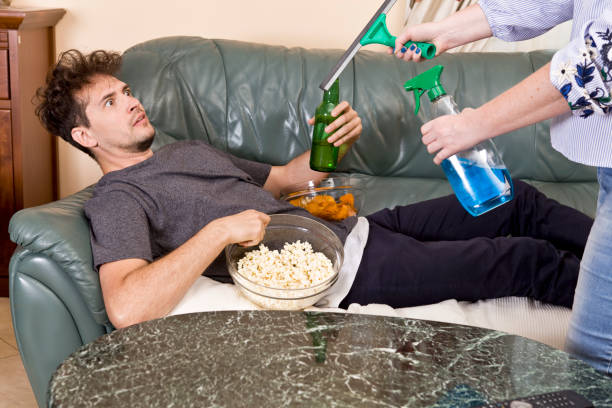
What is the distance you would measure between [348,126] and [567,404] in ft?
3.99

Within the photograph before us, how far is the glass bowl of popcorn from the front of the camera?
1.47m

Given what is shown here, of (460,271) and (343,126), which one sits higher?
(343,126)

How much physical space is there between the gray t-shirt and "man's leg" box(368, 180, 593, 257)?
0.81 ft

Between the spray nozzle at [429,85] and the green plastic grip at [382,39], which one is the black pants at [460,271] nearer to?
the spray nozzle at [429,85]

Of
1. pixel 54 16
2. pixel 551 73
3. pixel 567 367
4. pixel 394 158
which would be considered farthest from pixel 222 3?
pixel 567 367

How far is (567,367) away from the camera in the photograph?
3.56 ft

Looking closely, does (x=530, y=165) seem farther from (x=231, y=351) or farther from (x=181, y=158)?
(x=231, y=351)

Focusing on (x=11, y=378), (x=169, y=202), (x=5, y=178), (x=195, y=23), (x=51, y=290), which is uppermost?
(x=195, y=23)

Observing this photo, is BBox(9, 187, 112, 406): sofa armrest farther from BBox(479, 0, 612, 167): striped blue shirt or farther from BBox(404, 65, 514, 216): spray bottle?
BBox(479, 0, 612, 167): striped blue shirt

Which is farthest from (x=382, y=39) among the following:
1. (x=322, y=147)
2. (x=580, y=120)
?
(x=322, y=147)

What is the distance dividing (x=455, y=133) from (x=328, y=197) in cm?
90

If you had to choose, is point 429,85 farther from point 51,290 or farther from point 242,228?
point 51,290

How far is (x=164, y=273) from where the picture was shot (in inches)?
57.1

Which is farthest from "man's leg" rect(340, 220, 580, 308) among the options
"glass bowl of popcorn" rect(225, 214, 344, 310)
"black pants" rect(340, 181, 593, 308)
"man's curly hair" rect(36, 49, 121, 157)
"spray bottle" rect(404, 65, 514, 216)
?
"man's curly hair" rect(36, 49, 121, 157)
